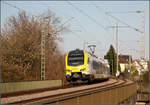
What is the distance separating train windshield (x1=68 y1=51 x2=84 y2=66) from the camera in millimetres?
26391

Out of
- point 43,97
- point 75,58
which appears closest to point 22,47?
point 75,58

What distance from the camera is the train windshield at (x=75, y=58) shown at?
26391 millimetres

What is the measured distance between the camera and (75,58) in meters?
26.6

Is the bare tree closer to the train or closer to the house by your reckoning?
the train

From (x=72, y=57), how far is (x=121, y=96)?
29.5 feet

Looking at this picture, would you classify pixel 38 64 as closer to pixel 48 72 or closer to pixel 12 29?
pixel 48 72

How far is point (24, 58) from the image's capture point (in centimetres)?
3073

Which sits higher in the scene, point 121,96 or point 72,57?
point 72,57

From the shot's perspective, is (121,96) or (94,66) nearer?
(121,96)

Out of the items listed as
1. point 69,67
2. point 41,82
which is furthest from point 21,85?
point 69,67

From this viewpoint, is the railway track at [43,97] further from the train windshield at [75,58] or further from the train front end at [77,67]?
the train windshield at [75,58]

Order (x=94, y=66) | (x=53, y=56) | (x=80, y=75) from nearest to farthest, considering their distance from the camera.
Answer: (x=80, y=75) < (x=94, y=66) < (x=53, y=56)

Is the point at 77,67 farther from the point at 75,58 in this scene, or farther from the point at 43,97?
the point at 43,97

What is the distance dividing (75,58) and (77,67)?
876mm
